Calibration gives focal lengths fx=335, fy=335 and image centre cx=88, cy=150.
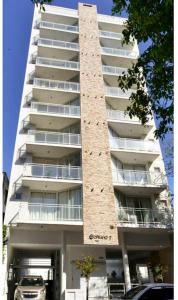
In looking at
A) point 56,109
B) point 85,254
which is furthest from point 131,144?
point 85,254

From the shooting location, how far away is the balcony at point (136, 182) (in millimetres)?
26953

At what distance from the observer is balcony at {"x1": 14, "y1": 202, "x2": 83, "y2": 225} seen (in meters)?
23.8

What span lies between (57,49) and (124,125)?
10964mm

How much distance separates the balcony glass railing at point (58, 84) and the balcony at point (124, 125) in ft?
13.0

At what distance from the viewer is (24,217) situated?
23656 mm

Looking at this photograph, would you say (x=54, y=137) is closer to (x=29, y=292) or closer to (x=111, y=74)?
(x=111, y=74)

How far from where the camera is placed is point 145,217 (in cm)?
2689

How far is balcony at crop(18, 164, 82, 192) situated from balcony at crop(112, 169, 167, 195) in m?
3.33

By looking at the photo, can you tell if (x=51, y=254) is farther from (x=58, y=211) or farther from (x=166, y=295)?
(x=166, y=295)

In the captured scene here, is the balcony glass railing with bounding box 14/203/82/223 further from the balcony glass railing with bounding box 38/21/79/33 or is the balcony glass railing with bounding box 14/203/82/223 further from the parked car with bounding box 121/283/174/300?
the balcony glass railing with bounding box 38/21/79/33

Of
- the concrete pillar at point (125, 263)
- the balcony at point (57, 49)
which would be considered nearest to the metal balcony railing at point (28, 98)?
the balcony at point (57, 49)

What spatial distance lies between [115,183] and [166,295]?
15.5 meters

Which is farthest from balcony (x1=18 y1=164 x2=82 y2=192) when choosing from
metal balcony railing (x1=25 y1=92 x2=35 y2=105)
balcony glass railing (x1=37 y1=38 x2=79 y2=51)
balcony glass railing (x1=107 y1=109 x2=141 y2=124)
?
balcony glass railing (x1=37 y1=38 x2=79 y2=51)

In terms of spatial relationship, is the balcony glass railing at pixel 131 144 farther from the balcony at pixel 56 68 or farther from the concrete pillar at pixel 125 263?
the balcony at pixel 56 68
